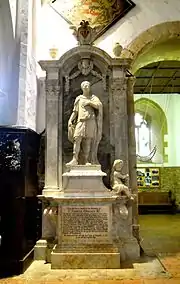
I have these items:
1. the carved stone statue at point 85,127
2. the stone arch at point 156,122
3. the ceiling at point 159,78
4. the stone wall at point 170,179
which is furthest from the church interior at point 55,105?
the stone arch at point 156,122

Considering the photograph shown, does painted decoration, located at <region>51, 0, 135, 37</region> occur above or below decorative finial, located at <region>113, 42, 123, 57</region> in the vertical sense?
above

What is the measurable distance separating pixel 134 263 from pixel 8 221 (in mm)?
1743

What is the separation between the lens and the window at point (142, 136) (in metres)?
14.1

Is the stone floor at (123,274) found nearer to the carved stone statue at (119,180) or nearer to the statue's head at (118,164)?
the carved stone statue at (119,180)

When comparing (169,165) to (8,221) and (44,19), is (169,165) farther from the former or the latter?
(8,221)

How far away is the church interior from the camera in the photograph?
386 centimetres

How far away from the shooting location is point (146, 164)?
13602 millimetres

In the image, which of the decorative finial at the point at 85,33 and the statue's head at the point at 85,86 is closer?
the statue's head at the point at 85,86

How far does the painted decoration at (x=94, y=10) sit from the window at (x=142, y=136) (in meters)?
9.01

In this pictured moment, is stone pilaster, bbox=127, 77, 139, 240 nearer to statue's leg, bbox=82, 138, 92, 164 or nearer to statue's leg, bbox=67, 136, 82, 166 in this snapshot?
statue's leg, bbox=82, 138, 92, 164

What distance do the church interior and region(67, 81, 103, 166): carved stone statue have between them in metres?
0.30

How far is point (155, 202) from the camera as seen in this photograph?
1250 centimetres

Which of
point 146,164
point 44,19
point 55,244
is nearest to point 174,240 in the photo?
point 55,244

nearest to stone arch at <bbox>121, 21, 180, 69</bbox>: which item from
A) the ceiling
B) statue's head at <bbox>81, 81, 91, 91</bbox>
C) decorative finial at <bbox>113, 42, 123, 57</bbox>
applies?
decorative finial at <bbox>113, 42, 123, 57</bbox>
